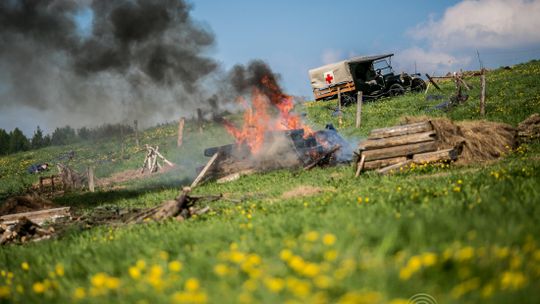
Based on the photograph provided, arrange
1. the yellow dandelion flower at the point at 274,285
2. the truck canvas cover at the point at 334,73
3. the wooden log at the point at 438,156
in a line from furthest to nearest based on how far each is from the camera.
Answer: the truck canvas cover at the point at 334,73 → the wooden log at the point at 438,156 → the yellow dandelion flower at the point at 274,285

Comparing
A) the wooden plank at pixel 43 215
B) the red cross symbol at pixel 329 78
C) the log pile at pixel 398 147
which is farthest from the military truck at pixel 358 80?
the wooden plank at pixel 43 215

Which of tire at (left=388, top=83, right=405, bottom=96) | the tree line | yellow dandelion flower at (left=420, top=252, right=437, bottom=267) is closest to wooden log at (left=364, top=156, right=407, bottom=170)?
yellow dandelion flower at (left=420, top=252, right=437, bottom=267)

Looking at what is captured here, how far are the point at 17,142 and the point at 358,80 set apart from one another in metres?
84.8

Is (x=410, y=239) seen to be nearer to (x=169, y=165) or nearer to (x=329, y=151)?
(x=329, y=151)

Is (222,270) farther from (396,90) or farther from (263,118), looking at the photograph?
(396,90)

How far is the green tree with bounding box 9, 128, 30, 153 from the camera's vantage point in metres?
86.0

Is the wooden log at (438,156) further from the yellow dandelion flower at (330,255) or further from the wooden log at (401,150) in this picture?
the yellow dandelion flower at (330,255)

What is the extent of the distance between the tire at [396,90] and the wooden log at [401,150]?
19762mm

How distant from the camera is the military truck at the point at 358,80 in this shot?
29750mm

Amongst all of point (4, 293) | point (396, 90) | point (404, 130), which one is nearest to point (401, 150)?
point (404, 130)

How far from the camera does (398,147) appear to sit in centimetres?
1252

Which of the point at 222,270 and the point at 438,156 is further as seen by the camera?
the point at 438,156

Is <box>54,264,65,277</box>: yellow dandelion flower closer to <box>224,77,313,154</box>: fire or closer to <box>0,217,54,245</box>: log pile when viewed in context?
<box>0,217,54,245</box>: log pile

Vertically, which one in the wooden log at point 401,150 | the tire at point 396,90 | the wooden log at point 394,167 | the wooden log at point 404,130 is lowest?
the wooden log at point 394,167
